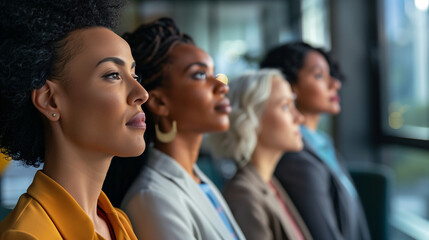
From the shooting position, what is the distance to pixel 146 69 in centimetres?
137

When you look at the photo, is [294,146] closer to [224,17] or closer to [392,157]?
[392,157]

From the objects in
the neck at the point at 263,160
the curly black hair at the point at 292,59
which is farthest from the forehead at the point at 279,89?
the curly black hair at the point at 292,59

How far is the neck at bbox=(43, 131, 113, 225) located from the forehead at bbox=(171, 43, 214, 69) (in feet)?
1.70

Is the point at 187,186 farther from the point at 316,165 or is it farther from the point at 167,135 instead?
the point at 316,165

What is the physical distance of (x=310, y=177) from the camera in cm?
203

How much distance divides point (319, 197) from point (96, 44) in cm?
134

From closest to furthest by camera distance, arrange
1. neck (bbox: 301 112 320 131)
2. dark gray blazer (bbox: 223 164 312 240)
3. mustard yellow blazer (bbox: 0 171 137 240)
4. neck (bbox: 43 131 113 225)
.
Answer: mustard yellow blazer (bbox: 0 171 137 240) < neck (bbox: 43 131 113 225) < dark gray blazer (bbox: 223 164 312 240) < neck (bbox: 301 112 320 131)

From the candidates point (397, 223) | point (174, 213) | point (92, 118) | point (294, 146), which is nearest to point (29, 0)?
point (92, 118)

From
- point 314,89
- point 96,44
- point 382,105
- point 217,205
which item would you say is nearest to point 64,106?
point 96,44

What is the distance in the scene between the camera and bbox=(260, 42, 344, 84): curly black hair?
241 centimetres

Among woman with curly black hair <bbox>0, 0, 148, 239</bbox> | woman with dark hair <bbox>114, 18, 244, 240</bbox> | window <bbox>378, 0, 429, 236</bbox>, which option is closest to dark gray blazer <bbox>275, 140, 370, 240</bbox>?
woman with dark hair <bbox>114, 18, 244, 240</bbox>

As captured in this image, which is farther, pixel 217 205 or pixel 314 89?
pixel 314 89

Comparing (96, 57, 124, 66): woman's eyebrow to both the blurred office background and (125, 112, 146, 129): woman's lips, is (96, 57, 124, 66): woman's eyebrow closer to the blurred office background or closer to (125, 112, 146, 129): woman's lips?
(125, 112, 146, 129): woman's lips

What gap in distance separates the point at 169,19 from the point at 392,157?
3.32m
